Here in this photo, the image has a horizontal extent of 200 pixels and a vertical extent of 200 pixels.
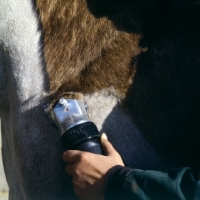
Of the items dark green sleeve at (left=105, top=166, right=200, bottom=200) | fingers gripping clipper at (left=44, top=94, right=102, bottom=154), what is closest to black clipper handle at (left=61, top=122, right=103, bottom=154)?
fingers gripping clipper at (left=44, top=94, right=102, bottom=154)

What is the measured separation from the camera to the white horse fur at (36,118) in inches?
49.1

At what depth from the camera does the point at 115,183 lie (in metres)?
1.07

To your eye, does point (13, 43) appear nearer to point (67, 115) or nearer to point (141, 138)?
point (67, 115)

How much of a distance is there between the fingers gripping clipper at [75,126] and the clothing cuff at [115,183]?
0.32ft

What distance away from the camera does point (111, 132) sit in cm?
127

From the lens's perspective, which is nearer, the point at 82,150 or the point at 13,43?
the point at 82,150

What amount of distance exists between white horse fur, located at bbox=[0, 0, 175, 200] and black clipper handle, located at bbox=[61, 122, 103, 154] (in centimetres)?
9

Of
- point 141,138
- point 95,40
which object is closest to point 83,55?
point 95,40

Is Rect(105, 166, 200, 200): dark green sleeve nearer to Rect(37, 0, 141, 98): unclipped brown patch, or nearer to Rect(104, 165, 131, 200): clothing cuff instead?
Rect(104, 165, 131, 200): clothing cuff

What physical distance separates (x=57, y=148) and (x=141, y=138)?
10.1 inches

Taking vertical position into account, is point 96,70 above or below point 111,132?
above

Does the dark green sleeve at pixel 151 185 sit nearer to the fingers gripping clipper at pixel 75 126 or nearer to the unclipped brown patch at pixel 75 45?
the fingers gripping clipper at pixel 75 126

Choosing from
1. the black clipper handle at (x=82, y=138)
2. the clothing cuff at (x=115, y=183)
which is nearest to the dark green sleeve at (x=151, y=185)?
the clothing cuff at (x=115, y=183)

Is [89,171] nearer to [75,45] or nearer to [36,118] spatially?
[36,118]
